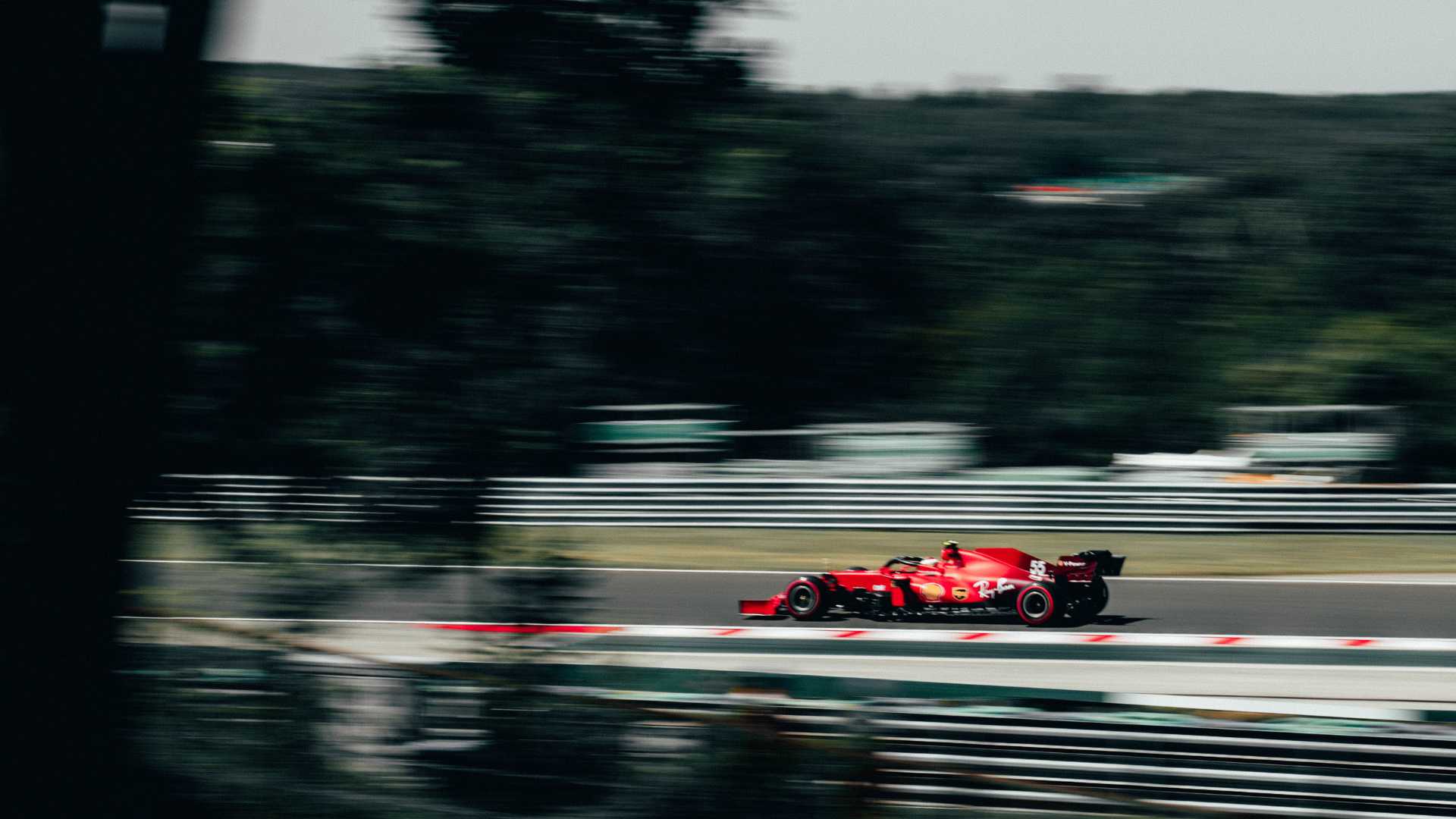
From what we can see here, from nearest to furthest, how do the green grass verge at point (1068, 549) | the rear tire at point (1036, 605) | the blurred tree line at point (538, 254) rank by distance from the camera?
the blurred tree line at point (538, 254) < the rear tire at point (1036, 605) < the green grass verge at point (1068, 549)

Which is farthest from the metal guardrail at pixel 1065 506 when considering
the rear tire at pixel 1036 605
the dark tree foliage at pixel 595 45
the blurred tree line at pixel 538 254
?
the dark tree foliage at pixel 595 45

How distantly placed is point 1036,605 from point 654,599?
308 cm

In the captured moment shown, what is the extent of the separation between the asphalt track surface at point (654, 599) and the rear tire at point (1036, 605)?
13cm

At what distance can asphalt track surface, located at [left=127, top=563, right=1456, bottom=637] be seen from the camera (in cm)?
317

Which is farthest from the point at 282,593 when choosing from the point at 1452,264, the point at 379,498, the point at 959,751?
the point at 1452,264

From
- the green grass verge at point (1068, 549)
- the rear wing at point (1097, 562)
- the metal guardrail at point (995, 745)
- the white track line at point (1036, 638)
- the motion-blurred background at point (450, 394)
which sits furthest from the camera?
the green grass verge at point (1068, 549)

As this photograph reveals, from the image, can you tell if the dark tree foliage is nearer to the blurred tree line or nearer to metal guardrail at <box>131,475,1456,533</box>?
the blurred tree line

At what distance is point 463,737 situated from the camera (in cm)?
326

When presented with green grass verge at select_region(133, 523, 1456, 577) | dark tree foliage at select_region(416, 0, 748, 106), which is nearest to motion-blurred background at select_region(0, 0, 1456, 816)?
dark tree foliage at select_region(416, 0, 748, 106)

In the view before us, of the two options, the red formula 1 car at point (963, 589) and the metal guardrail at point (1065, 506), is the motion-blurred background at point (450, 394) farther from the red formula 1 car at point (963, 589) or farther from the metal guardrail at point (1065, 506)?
the metal guardrail at point (1065, 506)

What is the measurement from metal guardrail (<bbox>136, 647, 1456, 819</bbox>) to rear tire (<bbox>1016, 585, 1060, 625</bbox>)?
450cm

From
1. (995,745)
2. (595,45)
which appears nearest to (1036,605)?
(995,745)

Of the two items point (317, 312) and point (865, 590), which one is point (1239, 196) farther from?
point (317, 312)

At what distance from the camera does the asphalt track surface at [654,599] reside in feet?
10.4
